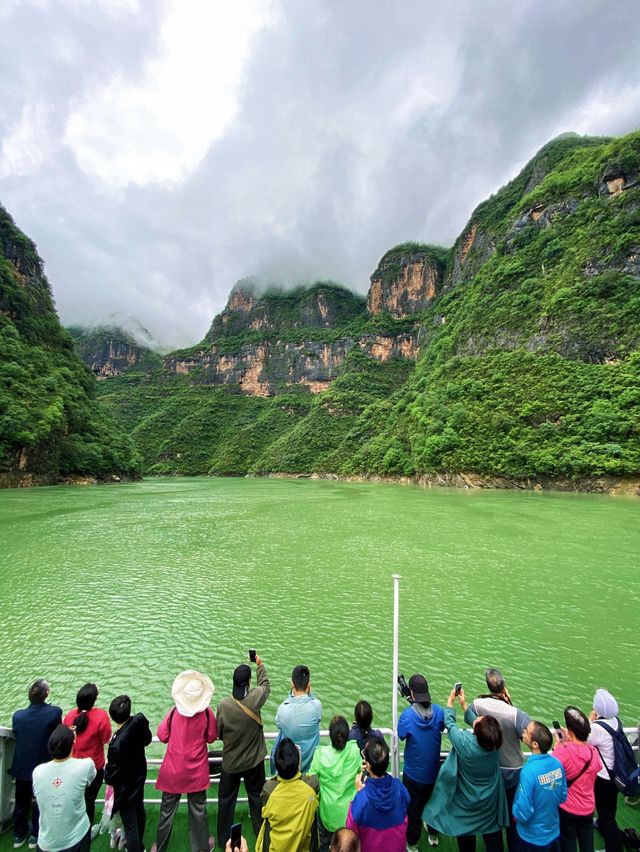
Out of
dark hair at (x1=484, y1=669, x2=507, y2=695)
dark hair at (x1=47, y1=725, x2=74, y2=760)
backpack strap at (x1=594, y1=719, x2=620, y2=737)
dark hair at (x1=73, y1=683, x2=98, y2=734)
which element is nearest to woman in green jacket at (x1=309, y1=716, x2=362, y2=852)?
dark hair at (x1=484, y1=669, x2=507, y2=695)

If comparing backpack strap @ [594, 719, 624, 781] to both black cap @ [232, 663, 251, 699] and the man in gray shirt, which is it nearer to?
the man in gray shirt

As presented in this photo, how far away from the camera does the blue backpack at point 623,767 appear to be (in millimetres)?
3330

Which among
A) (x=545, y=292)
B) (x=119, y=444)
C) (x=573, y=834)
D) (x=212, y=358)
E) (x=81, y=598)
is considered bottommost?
(x=81, y=598)

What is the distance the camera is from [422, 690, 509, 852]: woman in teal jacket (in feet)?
10.1

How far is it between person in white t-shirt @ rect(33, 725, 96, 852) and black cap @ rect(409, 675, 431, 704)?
2631 millimetres

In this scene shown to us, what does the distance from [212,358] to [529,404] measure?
130 meters

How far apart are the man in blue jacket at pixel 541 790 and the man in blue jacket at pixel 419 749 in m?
0.69

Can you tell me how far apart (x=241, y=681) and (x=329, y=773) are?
1.02 meters

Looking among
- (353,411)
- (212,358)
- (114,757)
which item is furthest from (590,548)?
(212,358)

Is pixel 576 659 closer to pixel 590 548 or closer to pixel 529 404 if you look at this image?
pixel 590 548

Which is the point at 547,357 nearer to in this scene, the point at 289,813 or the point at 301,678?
the point at 301,678

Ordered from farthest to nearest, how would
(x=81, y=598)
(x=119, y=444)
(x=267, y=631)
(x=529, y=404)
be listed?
(x=119, y=444) → (x=529, y=404) → (x=81, y=598) → (x=267, y=631)

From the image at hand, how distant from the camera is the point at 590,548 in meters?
15.6

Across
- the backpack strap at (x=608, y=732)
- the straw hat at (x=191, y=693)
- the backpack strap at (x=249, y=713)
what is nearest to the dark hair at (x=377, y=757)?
the backpack strap at (x=249, y=713)
